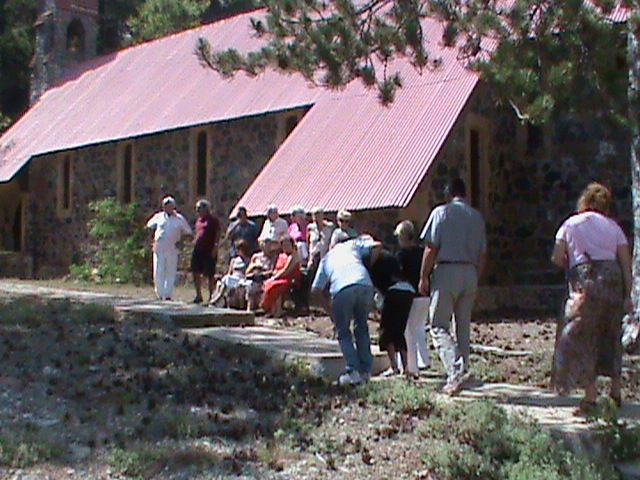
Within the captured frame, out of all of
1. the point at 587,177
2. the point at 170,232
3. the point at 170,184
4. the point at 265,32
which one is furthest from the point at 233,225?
the point at 170,184

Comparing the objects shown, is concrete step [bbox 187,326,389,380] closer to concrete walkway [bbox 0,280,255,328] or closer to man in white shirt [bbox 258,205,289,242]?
concrete walkway [bbox 0,280,255,328]

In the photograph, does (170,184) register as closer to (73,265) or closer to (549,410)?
(73,265)

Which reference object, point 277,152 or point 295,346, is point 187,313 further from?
point 277,152

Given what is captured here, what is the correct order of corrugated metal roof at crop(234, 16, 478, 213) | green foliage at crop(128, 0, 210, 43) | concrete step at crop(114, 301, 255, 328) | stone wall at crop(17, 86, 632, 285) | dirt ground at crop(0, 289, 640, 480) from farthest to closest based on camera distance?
1. green foliage at crop(128, 0, 210, 43)
2. stone wall at crop(17, 86, 632, 285)
3. corrugated metal roof at crop(234, 16, 478, 213)
4. concrete step at crop(114, 301, 255, 328)
5. dirt ground at crop(0, 289, 640, 480)

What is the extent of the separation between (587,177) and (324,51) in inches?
289

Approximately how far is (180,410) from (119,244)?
16585 mm

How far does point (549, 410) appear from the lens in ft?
25.8

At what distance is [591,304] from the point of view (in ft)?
23.8

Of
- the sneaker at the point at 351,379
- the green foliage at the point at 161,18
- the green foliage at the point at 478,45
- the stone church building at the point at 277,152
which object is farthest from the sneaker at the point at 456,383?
the green foliage at the point at 161,18

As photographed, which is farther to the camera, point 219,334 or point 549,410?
point 219,334

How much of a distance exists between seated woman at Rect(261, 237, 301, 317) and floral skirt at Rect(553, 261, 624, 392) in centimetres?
689

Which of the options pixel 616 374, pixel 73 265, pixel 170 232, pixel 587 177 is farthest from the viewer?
pixel 73 265

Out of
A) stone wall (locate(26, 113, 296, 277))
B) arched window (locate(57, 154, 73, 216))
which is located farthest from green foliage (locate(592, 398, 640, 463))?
arched window (locate(57, 154, 73, 216))

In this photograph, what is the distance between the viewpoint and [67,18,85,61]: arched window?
31.5 meters
